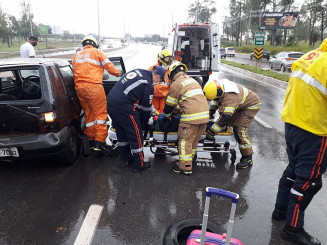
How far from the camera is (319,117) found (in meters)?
2.44

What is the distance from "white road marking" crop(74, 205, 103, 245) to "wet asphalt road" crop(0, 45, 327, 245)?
0.17ft

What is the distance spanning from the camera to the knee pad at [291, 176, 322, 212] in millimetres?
2633

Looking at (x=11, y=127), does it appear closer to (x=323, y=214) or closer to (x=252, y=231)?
(x=252, y=231)

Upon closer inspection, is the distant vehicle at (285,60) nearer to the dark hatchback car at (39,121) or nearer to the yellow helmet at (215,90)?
the yellow helmet at (215,90)

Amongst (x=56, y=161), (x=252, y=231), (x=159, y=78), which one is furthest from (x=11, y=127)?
(x=252, y=231)

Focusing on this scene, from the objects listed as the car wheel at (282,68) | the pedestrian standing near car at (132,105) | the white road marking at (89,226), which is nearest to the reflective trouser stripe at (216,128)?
the pedestrian standing near car at (132,105)

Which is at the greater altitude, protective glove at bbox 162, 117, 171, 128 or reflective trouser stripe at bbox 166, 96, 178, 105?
reflective trouser stripe at bbox 166, 96, 178, 105


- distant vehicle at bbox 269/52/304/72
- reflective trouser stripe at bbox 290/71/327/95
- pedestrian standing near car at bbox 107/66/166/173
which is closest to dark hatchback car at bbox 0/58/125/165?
pedestrian standing near car at bbox 107/66/166/173

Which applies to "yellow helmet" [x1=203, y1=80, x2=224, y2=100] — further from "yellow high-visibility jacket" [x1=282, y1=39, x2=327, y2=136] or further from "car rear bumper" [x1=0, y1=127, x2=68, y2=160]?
"car rear bumper" [x1=0, y1=127, x2=68, y2=160]

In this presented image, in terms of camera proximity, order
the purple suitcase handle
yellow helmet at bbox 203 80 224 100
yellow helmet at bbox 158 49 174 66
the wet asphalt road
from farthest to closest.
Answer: yellow helmet at bbox 158 49 174 66
yellow helmet at bbox 203 80 224 100
the wet asphalt road
the purple suitcase handle

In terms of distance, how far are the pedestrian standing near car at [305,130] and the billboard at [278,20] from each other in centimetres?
4719

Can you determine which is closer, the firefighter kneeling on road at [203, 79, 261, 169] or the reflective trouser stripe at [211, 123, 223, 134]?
the firefighter kneeling on road at [203, 79, 261, 169]

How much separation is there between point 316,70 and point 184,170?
229cm

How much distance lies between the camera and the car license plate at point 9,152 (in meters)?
3.60
